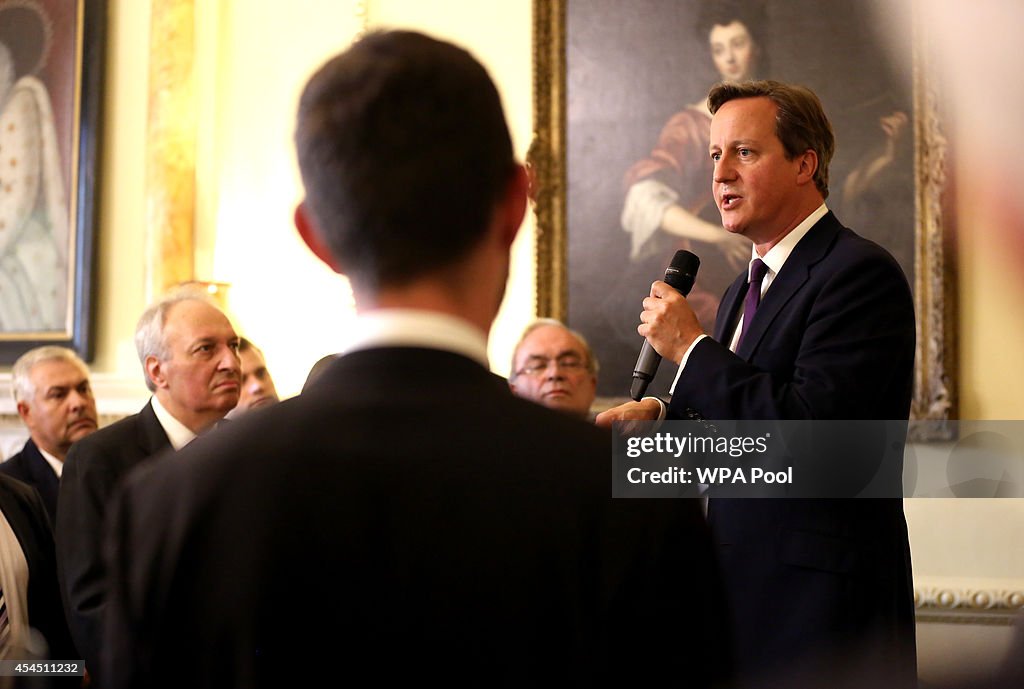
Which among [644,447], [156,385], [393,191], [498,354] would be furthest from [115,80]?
[393,191]

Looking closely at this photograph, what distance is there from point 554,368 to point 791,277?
2550mm

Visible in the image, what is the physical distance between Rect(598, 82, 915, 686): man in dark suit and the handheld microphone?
335 millimetres

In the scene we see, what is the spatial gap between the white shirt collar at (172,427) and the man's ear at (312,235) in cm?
300

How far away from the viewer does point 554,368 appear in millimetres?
5102

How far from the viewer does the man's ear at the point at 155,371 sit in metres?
4.16

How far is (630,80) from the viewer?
619cm

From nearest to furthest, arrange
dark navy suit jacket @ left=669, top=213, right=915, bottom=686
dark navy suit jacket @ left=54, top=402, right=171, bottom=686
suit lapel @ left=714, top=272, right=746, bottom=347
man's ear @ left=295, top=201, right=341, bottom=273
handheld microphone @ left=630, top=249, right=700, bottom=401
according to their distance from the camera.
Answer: man's ear @ left=295, top=201, right=341, bottom=273 → dark navy suit jacket @ left=669, top=213, right=915, bottom=686 → suit lapel @ left=714, top=272, right=746, bottom=347 → handheld microphone @ left=630, top=249, right=700, bottom=401 → dark navy suit jacket @ left=54, top=402, right=171, bottom=686

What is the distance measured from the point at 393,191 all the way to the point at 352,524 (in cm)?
30

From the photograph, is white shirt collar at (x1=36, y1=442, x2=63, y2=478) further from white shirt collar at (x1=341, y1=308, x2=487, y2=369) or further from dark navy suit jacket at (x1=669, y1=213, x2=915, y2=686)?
white shirt collar at (x1=341, y1=308, x2=487, y2=369)

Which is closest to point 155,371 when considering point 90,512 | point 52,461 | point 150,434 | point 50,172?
point 150,434

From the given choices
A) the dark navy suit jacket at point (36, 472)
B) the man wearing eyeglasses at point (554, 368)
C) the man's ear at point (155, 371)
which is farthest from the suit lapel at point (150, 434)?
the man wearing eyeglasses at point (554, 368)

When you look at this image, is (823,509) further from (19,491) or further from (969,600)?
(969,600)

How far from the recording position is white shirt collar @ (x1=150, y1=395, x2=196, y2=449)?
397cm

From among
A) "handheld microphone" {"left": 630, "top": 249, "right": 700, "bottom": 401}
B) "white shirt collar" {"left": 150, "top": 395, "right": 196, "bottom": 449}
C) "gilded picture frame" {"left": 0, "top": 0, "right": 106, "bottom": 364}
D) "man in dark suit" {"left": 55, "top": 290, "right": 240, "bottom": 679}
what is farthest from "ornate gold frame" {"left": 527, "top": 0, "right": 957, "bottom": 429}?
"gilded picture frame" {"left": 0, "top": 0, "right": 106, "bottom": 364}
